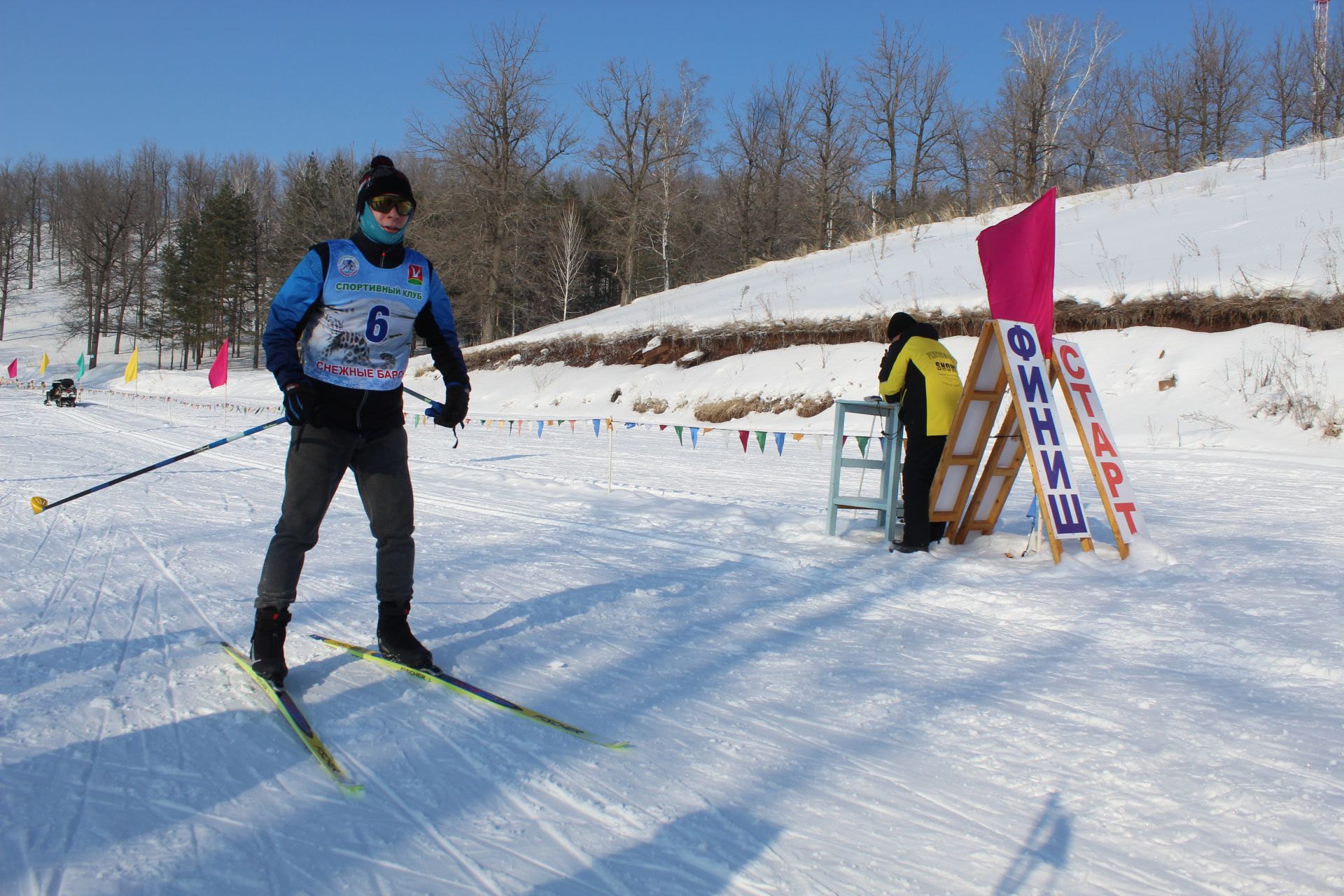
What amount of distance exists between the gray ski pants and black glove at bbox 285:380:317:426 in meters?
0.07

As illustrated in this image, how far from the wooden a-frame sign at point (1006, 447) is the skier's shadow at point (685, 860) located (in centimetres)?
378

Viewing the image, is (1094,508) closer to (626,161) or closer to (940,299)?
(940,299)

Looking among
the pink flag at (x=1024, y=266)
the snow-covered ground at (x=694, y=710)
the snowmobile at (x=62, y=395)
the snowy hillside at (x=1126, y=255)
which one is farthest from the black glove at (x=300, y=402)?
the snowmobile at (x=62, y=395)

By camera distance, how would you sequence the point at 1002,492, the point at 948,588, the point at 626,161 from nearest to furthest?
the point at 948,588, the point at 1002,492, the point at 626,161

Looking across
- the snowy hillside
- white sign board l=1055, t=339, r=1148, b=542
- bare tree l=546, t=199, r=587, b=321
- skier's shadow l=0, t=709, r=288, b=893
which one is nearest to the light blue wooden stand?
white sign board l=1055, t=339, r=1148, b=542

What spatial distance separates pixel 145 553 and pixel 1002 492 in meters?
6.00

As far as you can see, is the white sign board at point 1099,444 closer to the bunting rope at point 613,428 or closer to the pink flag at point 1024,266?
the pink flag at point 1024,266

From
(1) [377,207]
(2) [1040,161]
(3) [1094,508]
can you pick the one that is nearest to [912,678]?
Answer: (1) [377,207]

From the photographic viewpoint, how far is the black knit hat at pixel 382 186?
334 cm

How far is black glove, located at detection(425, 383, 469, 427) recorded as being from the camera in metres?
3.64

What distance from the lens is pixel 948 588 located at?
198 inches

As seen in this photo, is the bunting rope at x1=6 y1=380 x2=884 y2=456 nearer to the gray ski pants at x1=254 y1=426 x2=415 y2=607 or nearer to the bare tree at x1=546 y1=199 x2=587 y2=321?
the gray ski pants at x1=254 y1=426 x2=415 y2=607

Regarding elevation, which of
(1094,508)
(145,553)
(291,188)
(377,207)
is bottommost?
(145,553)

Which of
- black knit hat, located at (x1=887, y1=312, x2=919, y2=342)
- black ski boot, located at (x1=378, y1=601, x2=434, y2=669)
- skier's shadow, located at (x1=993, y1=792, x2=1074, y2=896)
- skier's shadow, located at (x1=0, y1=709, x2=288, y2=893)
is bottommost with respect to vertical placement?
skier's shadow, located at (x1=0, y1=709, x2=288, y2=893)
